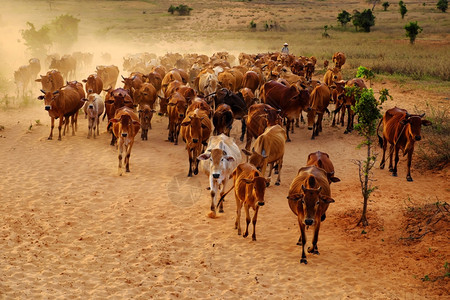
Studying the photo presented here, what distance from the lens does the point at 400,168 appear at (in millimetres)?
16359

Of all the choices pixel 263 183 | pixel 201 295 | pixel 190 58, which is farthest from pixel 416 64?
pixel 201 295

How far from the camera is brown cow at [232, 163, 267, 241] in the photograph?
1046 cm

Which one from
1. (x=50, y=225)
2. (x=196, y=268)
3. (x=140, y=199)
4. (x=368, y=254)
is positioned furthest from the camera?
(x=140, y=199)

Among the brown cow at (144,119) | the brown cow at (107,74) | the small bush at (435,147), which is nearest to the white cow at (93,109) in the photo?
the brown cow at (144,119)

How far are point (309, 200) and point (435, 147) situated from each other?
8.74 meters

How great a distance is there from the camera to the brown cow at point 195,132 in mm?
14820

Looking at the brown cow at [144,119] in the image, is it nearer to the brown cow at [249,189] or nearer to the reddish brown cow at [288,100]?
the reddish brown cow at [288,100]

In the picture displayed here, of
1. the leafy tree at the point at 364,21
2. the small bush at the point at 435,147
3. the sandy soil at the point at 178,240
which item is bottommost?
the sandy soil at the point at 178,240

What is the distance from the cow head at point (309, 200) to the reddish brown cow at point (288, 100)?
9.21m

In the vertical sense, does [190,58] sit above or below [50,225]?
above

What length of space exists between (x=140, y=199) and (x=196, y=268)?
13.0 ft

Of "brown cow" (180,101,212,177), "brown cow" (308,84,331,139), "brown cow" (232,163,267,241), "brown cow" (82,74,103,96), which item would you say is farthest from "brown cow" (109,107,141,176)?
"brown cow" (308,84,331,139)

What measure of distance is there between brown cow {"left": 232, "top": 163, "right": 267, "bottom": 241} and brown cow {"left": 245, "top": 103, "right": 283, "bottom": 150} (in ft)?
15.0

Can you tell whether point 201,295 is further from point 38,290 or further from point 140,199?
point 140,199
